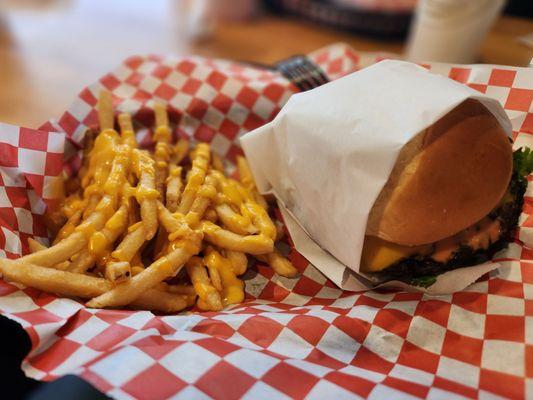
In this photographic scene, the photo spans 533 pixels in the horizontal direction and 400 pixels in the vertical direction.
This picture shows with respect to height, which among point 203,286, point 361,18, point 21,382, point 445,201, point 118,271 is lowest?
point 21,382

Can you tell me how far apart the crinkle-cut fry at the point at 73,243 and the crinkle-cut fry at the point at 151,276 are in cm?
16

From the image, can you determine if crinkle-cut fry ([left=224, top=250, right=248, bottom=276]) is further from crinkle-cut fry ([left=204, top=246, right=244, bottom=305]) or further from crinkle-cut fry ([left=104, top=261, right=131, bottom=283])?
crinkle-cut fry ([left=104, top=261, right=131, bottom=283])

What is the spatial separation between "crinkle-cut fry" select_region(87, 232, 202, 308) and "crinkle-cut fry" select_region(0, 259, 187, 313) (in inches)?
1.6

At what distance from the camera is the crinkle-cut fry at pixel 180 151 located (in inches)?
76.8

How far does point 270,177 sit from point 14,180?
0.93 m

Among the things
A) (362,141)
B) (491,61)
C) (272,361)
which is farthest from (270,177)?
(491,61)

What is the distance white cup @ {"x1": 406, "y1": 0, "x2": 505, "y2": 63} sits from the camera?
266cm

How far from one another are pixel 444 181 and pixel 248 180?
83cm

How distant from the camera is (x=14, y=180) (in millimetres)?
1601

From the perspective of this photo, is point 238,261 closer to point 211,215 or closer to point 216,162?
point 211,215

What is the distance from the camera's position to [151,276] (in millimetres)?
1372

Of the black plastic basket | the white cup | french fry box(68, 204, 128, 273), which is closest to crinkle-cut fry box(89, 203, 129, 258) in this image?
french fry box(68, 204, 128, 273)

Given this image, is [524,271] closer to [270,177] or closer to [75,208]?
[270,177]

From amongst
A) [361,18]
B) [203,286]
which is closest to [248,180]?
[203,286]
